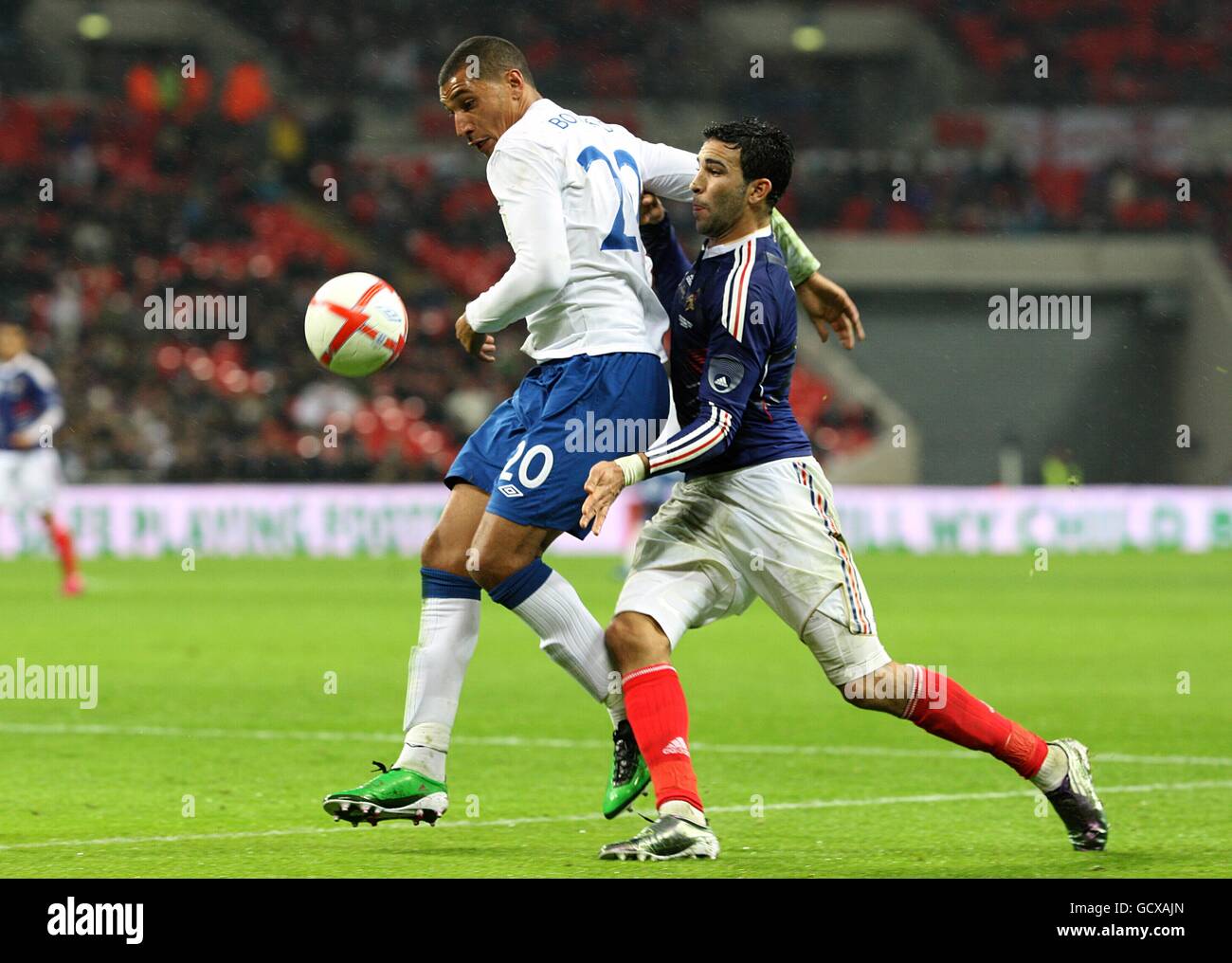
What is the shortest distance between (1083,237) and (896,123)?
3971 mm

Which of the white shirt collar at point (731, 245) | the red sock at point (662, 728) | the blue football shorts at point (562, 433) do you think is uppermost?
the white shirt collar at point (731, 245)

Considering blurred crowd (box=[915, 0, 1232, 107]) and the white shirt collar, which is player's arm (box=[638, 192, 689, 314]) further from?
blurred crowd (box=[915, 0, 1232, 107])

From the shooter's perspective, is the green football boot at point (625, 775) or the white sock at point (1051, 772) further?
the green football boot at point (625, 775)

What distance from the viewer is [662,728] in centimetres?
553

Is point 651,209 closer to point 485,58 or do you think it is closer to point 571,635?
point 485,58

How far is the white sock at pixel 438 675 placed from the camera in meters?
5.94

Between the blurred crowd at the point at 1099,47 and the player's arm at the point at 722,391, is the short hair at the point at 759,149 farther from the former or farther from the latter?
the blurred crowd at the point at 1099,47

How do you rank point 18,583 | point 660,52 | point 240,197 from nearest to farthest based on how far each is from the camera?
point 18,583, point 240,197, point 660,52

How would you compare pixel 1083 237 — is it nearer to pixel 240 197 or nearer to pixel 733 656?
pixel 240 197

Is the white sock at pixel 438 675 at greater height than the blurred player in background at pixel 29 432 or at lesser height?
lesser

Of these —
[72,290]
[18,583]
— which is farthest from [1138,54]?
[18,583]

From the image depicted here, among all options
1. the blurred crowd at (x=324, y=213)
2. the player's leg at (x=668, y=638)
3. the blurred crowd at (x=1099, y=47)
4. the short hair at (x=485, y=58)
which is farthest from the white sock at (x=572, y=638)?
the blurred crowd at (x=1099, y=47)

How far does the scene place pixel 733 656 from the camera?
12.7 metres

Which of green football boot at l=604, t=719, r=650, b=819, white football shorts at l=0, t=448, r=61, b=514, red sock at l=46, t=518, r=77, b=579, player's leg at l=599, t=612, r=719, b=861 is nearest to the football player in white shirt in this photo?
green football boot at l=604, t=719, r=650, b=819
